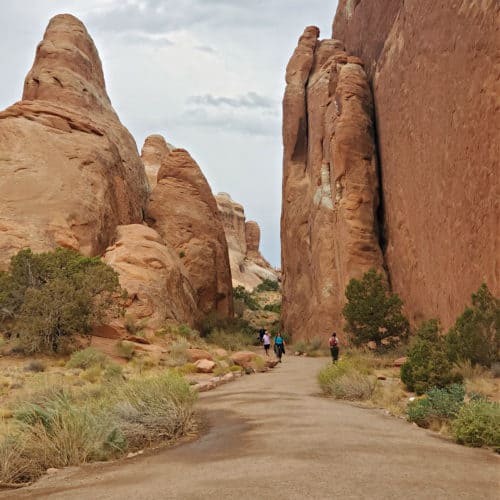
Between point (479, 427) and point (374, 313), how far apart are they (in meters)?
17.0

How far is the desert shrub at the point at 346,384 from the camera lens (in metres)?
12.2

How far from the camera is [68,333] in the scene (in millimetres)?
20797

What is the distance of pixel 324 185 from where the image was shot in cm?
3597

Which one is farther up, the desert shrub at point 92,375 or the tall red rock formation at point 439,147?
the tall red rock formation at point 439,147

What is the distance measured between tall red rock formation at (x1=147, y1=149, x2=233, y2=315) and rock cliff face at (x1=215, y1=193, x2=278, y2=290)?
38.0 m

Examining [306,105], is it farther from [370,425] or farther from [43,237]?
[370,425]

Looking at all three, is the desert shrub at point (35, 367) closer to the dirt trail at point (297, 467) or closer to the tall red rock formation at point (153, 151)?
the dirt trail at point (297, 467)

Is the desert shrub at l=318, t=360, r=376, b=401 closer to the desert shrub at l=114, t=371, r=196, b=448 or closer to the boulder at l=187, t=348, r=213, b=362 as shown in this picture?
the desert shrub at l=114, t=371, r=196, b=448

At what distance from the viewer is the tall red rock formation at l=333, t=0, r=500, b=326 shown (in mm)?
17516

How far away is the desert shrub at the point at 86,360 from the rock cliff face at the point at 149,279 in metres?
5.31

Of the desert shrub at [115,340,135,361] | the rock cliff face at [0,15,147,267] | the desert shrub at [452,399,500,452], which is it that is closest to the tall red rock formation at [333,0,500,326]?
the desert shrub at [452,399,500,452]

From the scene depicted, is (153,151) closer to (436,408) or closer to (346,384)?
(346,384)

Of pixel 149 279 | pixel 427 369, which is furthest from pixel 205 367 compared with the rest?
pixel 149 279

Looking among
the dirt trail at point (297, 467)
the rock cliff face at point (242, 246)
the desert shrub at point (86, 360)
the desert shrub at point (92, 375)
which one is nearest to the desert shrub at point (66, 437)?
the dirt trail at point (297, 467)
